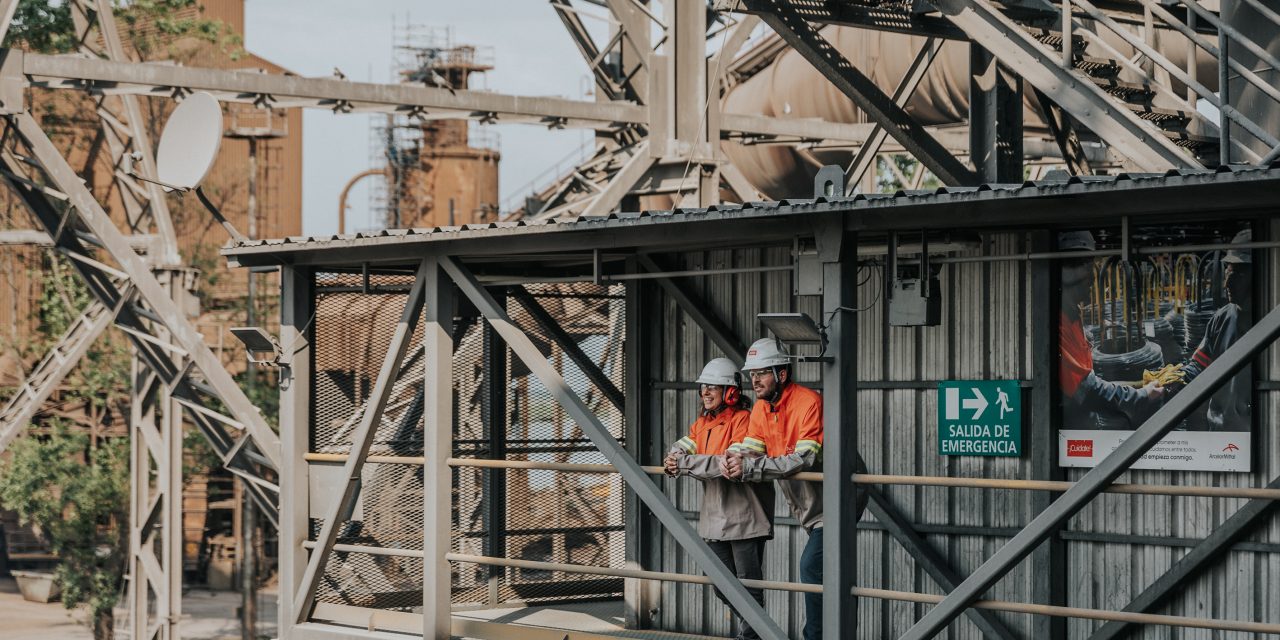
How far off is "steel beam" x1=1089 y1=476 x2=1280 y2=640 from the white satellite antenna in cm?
826

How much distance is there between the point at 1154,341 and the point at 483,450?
6132 millimetres

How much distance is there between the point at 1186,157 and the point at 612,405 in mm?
5105

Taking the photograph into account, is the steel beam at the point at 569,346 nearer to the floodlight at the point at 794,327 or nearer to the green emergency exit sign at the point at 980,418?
the green emergency exit sign at the point at 980,418

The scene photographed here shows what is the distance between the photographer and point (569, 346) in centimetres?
1389

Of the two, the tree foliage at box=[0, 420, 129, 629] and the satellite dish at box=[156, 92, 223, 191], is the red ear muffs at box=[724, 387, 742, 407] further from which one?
the tree foliage at box=[0, 420, 129, 629]

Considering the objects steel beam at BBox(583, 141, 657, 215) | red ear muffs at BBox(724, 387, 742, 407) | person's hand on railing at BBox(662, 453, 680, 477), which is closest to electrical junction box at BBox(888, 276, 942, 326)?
red ear muffs at BBox(724, 387, 742, 407)

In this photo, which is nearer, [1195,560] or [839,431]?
[839,431]

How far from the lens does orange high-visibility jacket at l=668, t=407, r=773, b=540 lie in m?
10.8

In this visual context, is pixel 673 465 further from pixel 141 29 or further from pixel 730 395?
pixel 141 29

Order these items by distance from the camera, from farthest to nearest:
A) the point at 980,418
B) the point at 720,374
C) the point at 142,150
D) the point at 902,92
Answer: the point at 142,150
the point at 902,92
the point at 980,418
the point at 720,374

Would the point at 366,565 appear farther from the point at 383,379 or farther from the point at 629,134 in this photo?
the point at 629,134

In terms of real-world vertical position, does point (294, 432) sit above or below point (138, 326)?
below

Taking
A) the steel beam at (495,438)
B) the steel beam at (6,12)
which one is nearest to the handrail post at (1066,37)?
the steel beam at (495,438)

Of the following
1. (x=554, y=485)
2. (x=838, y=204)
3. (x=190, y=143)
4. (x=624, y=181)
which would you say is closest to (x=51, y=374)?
(x=624, y=181)
